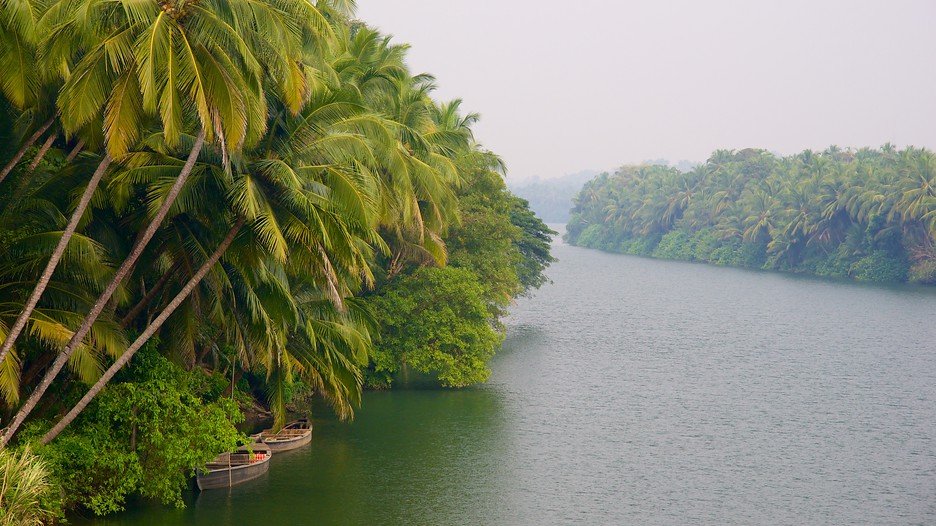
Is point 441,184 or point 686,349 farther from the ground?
point 441,184

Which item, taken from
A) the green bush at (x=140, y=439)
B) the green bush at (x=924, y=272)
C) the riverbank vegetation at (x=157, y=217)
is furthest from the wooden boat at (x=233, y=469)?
the green bush at (x=924, y=272)

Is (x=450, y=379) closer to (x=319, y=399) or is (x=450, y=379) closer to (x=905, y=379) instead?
(x=319, y=399)

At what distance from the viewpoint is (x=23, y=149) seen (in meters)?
17.2

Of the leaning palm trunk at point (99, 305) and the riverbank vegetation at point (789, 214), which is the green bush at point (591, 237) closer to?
the riverbank vegetation at point (789, 214)

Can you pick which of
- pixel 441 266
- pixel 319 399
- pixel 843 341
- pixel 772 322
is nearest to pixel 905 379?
pixel 843 341

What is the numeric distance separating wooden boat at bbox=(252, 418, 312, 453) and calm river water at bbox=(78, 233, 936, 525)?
40 centimetres

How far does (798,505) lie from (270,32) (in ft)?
53.7

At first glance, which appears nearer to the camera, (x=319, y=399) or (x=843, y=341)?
(x=319, y=399)

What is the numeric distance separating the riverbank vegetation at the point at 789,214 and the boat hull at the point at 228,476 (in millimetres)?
64987

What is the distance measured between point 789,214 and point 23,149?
81556 mm

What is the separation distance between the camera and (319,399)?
105 ft

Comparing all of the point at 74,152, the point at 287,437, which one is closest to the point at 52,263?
the point at 74,152

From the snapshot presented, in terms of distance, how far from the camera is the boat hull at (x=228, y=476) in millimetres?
21516

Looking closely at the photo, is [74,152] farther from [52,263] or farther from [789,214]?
[789,214]
